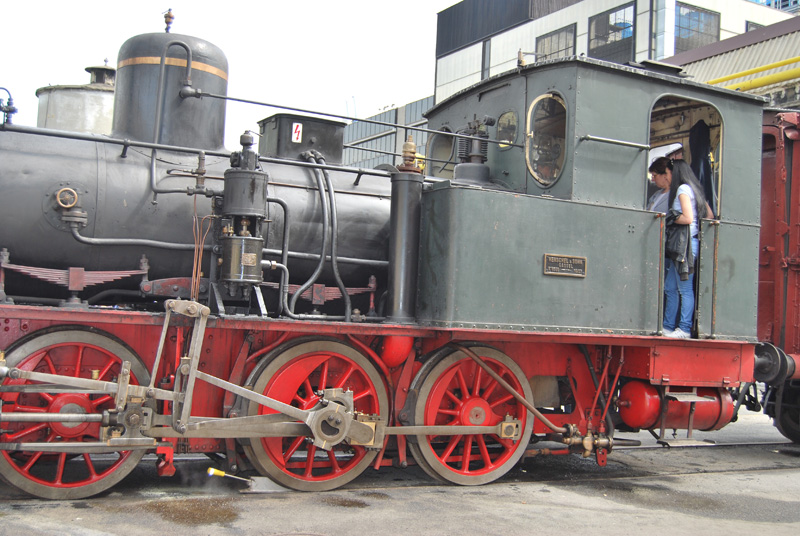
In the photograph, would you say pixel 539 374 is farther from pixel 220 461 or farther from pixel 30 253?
pixel 30 253

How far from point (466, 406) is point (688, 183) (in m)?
2.64

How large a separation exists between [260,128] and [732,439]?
651 centimetres

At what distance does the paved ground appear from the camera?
4133 mm

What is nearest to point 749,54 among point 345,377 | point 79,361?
point 345,377

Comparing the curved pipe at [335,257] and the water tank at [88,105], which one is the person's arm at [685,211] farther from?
the water tank at [88,105]

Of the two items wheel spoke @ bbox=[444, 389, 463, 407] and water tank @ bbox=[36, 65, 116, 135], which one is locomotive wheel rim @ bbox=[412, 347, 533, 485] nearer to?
wheel spoke @ bbox=[444, 389, 463, 407]

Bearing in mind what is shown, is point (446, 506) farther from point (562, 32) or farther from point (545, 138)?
point (562, 32)

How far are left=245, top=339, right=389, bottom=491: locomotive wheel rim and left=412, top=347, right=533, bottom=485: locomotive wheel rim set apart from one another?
1.17ft

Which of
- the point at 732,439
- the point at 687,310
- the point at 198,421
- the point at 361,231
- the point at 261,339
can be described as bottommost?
the point at 732,439

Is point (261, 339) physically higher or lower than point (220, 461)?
higher

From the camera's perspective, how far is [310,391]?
5094mm

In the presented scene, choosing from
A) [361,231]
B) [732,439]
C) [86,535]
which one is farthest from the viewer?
[732,439]

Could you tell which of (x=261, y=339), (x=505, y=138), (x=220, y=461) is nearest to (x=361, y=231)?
(x=261, y=339)

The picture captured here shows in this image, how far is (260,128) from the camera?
6129mm
